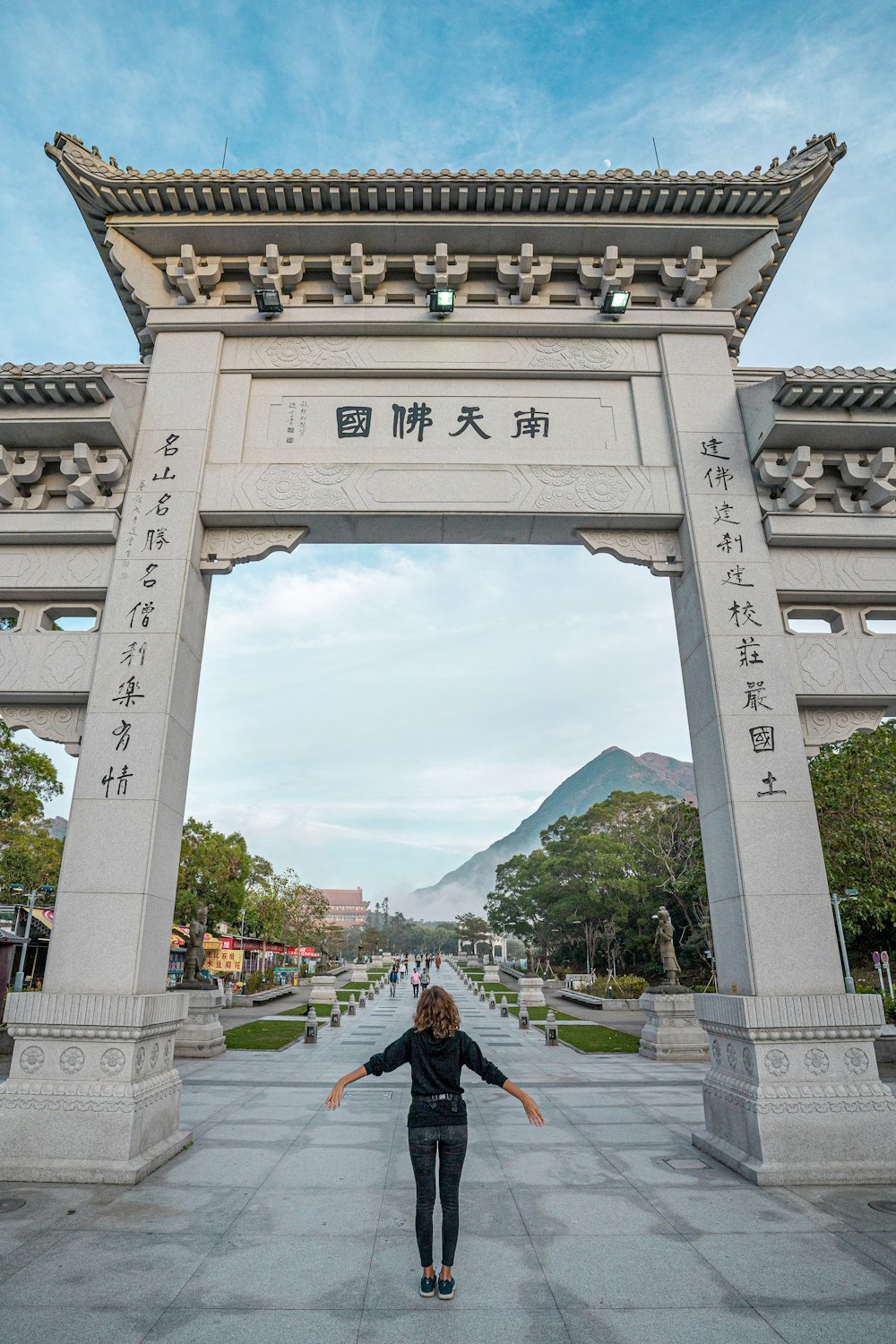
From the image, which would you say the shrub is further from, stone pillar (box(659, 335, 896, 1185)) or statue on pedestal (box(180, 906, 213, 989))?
stone pillar (box(659, 335, 896, 1185))

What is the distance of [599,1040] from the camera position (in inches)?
615

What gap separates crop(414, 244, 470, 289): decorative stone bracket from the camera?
8469mm

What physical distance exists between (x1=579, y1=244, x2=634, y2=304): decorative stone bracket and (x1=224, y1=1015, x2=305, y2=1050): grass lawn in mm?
14120

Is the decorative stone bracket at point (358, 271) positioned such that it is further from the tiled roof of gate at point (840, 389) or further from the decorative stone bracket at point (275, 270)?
the tiled roof of gate at point (840, 389)

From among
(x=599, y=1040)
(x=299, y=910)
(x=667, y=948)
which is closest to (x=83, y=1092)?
(x=599, y=1040)

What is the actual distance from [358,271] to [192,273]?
1970 mm

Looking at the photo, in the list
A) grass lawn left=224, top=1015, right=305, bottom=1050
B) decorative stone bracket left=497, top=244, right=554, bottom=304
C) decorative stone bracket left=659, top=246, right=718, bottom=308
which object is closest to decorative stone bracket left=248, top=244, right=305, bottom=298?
decorative stone bracket left=497, top=244, right=554, bottom=304

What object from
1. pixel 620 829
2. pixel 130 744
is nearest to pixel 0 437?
pixel 130 744

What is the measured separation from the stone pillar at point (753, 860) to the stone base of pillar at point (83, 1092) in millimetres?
4845

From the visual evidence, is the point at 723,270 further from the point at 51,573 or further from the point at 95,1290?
the point at 95,1290

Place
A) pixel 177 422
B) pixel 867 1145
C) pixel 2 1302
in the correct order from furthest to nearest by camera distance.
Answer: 1. pixel 177 422
2. pixel 867 1145
3. pixel 2 1302

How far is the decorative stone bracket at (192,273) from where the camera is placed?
8.53m

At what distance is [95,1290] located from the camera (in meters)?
3.86

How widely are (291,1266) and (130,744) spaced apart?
4.39 metres
